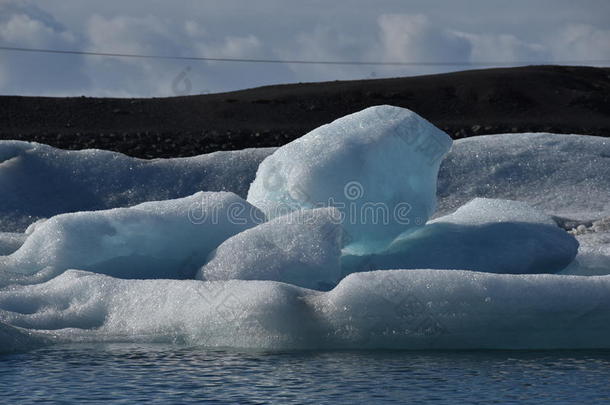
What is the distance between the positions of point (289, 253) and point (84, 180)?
6.80 m

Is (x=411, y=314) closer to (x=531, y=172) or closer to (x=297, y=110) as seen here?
Result: (x=531, y=172)

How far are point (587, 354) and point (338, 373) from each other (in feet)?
5.83

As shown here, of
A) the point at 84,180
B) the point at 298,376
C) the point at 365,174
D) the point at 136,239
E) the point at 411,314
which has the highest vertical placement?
the point at 84,180

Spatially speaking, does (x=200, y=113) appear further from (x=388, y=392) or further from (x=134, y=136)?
(x=388, y=392)

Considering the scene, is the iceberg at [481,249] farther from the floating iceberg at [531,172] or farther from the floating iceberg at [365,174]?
the floating iceberg at [531,172]

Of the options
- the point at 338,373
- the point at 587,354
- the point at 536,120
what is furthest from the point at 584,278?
the point at 536,120

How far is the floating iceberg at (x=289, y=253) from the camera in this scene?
7.66 meters

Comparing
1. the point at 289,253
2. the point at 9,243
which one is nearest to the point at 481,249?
the point at 289,253

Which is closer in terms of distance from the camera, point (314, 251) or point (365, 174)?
point (314, 251)

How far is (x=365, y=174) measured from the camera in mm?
8594

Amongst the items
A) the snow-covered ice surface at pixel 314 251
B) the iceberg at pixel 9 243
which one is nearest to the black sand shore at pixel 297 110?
the snow-covered ice surface at pixel 314 251

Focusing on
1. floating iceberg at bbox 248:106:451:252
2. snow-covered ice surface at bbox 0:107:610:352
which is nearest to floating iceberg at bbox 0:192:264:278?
snow-covered ice surface at bbox 0:107:610:352

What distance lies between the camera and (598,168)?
45.3 ft

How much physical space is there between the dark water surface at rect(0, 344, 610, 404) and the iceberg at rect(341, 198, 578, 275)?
8.36 feet
